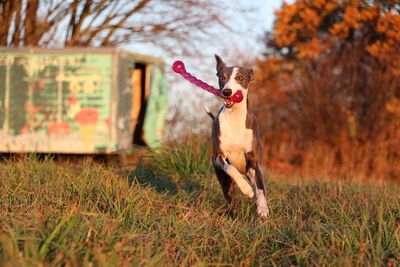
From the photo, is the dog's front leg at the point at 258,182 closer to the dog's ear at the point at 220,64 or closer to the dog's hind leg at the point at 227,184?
the dog's hind leg at the point at 227,184

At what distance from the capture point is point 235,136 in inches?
262

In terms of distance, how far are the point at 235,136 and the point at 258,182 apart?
516mm

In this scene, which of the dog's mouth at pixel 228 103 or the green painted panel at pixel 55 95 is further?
the green painted panel at pixel 55 95

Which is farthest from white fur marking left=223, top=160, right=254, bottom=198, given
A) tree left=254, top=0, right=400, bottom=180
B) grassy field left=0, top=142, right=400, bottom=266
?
tree left=254, top=0, right=400, bottom=180

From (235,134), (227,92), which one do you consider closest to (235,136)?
(235,134)

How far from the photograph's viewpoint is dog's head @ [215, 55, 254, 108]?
21.3 ft

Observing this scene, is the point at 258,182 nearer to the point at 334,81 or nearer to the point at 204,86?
the point at 204,86

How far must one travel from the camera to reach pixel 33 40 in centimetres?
1463

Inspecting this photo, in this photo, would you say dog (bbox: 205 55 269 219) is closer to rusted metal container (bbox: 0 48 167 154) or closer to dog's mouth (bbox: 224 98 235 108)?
dog's mouth (bbox: 224 98 235 108)

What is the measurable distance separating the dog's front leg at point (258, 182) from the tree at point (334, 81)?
1009 cm

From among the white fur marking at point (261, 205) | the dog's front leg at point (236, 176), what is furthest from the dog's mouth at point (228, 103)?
the white fur marking at point (261, 205)

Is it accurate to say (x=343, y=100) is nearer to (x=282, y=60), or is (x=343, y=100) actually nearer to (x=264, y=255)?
(x=282, y=60)

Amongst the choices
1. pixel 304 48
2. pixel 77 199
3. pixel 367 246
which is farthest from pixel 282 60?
pixel 367 246

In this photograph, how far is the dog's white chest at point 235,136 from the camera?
6645 millimetres
